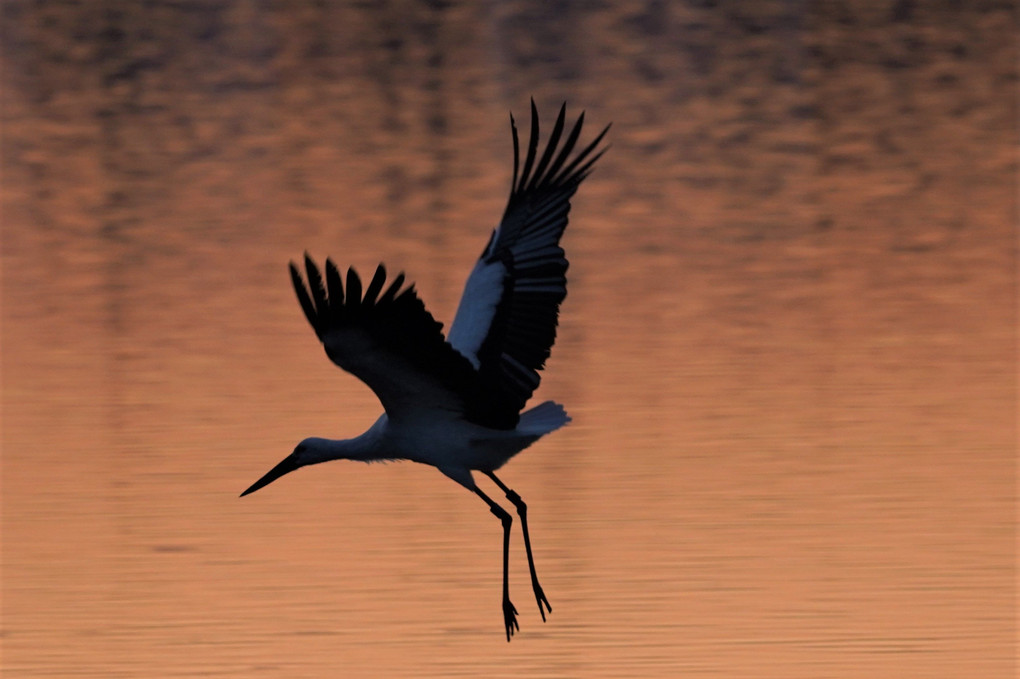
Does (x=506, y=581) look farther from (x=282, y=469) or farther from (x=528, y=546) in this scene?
A: (x=282, y=469)

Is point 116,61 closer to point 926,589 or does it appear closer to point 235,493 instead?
Result: point 235,493

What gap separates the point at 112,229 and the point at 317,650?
7.79m

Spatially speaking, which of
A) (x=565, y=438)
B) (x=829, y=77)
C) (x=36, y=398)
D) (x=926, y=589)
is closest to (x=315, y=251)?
(x=36, y=398)

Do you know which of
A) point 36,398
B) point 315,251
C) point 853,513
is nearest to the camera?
point 853,513

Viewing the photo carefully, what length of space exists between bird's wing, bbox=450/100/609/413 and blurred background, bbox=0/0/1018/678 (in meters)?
0.97

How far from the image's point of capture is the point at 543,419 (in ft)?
22.2

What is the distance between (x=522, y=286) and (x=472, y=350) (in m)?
0.51

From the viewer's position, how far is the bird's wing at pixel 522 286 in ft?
22.4

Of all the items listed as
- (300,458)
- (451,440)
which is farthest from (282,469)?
(451,440)

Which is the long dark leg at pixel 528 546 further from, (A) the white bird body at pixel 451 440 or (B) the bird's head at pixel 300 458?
(B) the bird's head at pixel 300 458

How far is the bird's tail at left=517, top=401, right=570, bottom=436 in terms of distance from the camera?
668 centimetres

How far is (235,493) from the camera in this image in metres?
8.60

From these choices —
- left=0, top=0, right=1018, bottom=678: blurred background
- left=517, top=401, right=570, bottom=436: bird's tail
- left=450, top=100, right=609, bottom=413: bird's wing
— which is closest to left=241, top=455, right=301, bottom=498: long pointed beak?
left=0, top=0, right=1018, bottom=678: blurred background

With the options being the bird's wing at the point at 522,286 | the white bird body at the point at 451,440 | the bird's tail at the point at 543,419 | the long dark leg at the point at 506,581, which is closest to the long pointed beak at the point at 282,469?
the white bird body at the point at 451,440
